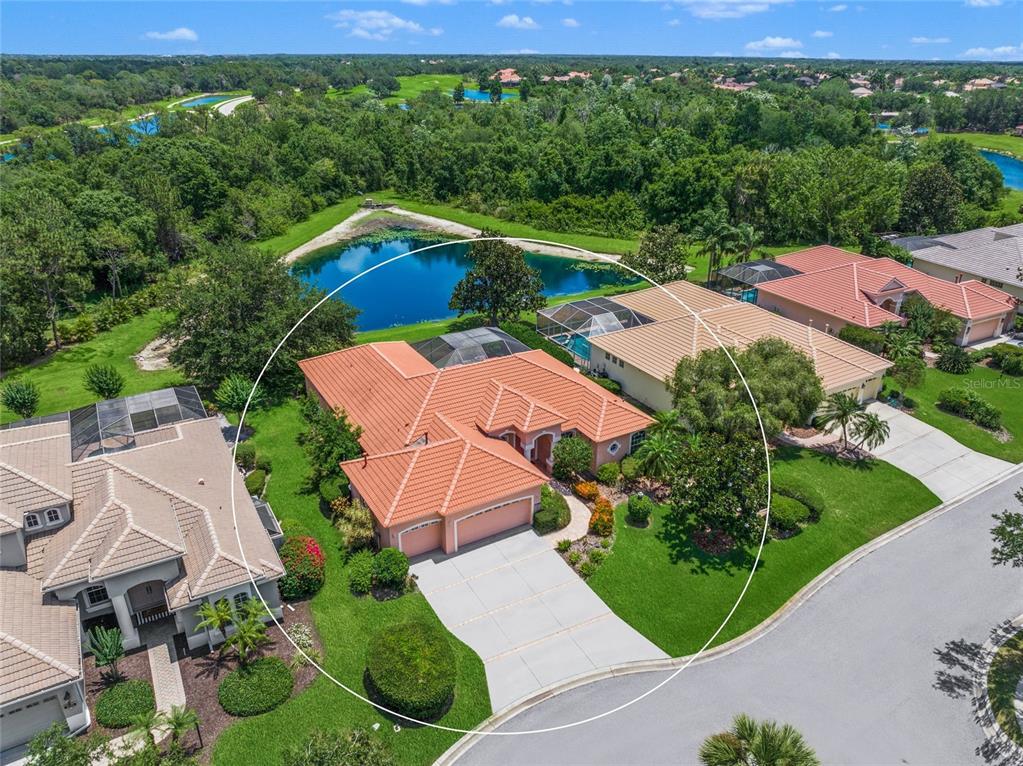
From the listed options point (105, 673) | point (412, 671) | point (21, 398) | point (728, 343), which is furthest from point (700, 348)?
point (21, 398)

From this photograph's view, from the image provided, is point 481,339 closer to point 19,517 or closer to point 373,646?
point 373,646

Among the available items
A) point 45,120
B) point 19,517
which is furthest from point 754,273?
point 45,120

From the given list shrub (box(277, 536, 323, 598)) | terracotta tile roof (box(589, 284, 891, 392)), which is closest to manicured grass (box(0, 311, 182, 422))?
shrub (box(277, 536, 323, 598))

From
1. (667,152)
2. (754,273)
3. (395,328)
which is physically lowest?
(395,328)

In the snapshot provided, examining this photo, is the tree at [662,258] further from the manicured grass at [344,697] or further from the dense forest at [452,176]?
the manicured grass at [344,697]

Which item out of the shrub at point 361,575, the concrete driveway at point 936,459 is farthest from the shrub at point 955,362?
the shrub at point 361,575

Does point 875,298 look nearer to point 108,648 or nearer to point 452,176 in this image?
point 108,648

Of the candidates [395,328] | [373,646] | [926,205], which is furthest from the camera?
[926,205]
